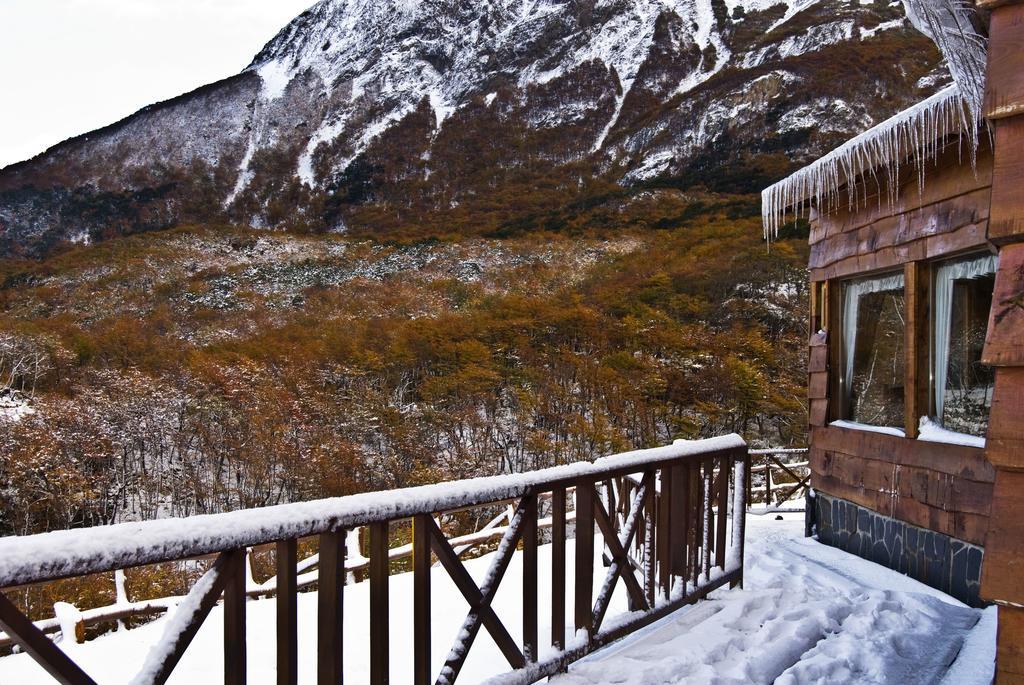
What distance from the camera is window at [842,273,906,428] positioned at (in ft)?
15.5

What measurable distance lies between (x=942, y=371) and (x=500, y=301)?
14.7 metres

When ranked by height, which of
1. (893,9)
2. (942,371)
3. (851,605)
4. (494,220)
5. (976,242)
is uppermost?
(893,9)

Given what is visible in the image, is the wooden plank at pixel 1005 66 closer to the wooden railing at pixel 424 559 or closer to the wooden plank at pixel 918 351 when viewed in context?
the wooden railing at pixel 424 559

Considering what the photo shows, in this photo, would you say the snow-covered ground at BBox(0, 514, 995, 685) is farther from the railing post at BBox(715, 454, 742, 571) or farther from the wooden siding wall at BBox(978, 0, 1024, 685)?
the wooden siding wall at BBox(978, 0, 1024, 685)

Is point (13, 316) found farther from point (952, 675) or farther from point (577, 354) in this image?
point (952, 675)

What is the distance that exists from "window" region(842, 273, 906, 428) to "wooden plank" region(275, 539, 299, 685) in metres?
4.34

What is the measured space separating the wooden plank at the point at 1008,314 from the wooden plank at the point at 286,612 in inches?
67.9

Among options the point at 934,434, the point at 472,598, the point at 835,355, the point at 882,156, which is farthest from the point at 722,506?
the point at 882,156

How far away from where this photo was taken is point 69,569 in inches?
54.0

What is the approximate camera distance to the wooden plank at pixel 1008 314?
4.31ft

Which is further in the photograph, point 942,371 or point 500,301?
point 500,301

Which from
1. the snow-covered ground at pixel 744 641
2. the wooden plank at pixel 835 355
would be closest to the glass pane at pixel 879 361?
the wooden plank at pixel 835 355

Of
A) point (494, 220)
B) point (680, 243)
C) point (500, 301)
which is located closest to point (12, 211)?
point (494, 220)

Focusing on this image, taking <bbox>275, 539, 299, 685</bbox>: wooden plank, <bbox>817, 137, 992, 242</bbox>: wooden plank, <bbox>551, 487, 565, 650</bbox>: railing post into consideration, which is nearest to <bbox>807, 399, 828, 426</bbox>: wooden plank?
<bbox>817, 137, 992, 242</bbox>: wooden plank
